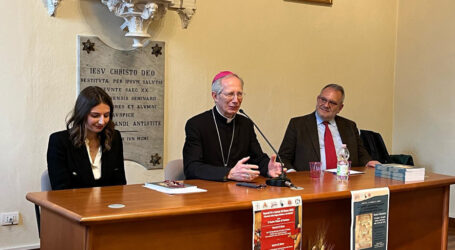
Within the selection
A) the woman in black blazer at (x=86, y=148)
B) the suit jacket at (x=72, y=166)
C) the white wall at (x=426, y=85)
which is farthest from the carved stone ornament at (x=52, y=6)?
the white wall at (x=426, y=85)

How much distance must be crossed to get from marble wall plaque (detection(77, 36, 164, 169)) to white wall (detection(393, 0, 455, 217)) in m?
3.05

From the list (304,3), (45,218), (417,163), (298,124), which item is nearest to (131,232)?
(45,218)

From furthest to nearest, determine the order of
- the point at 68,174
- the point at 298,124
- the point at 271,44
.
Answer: the point at 271,44 → the point at 298,124 → the point at 68,174

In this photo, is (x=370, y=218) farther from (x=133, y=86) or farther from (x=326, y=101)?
(x=133, y=86)

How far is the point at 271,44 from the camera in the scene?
223 inches

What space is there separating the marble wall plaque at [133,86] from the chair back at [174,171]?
1352 mm

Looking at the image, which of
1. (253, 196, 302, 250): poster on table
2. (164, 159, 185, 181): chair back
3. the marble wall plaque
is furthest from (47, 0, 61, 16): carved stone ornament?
(253, 196, 302, 250): poster on table

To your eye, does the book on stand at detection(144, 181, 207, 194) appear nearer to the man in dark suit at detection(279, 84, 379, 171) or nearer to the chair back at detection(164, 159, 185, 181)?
the chair back at detection(164, 159, 185, 181)

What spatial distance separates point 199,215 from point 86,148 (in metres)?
1.05

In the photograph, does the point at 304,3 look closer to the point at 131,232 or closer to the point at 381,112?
the point at 381,112

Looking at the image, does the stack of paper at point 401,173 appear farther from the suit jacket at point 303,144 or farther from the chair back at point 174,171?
the chair back at point 174,171

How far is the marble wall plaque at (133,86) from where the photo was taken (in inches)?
181

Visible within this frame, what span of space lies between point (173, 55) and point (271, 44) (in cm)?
113

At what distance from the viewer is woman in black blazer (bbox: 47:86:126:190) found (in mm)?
3094
